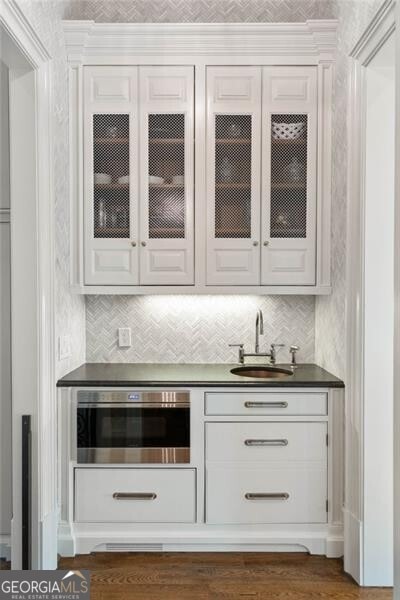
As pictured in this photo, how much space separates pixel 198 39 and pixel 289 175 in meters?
0.94

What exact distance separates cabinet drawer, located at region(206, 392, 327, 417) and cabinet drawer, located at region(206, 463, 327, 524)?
30 centimetres

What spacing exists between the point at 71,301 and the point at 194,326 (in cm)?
81

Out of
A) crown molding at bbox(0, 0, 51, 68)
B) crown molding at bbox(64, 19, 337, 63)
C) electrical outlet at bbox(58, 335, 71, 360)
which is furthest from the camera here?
crown molding at bbox(64, 19, 337, 63)

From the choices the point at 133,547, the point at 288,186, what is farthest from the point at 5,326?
the point at 288,186

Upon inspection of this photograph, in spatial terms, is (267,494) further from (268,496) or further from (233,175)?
(233,175)

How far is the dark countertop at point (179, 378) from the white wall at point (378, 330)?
0.27 m

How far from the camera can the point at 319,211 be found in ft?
9.63

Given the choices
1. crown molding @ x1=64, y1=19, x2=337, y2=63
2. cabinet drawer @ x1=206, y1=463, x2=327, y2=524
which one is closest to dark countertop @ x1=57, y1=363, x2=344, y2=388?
cabinet drawer @ x1=206, y1=463, x2=327, y2=524

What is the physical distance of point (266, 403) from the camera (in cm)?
271

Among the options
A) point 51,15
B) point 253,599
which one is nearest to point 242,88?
point 51,15

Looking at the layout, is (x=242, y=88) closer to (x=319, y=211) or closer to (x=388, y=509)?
(x=319, y=211)

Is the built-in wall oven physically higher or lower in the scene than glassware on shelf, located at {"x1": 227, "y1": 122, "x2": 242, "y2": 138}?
lower

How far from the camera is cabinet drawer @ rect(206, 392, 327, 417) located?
8.88 ft

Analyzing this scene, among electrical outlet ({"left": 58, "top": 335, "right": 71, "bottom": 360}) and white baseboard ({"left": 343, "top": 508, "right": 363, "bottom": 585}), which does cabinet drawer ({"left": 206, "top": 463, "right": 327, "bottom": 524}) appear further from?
electrical outlet ({"left": 58, "top": 335, "right": 71, "bottom": 360})
